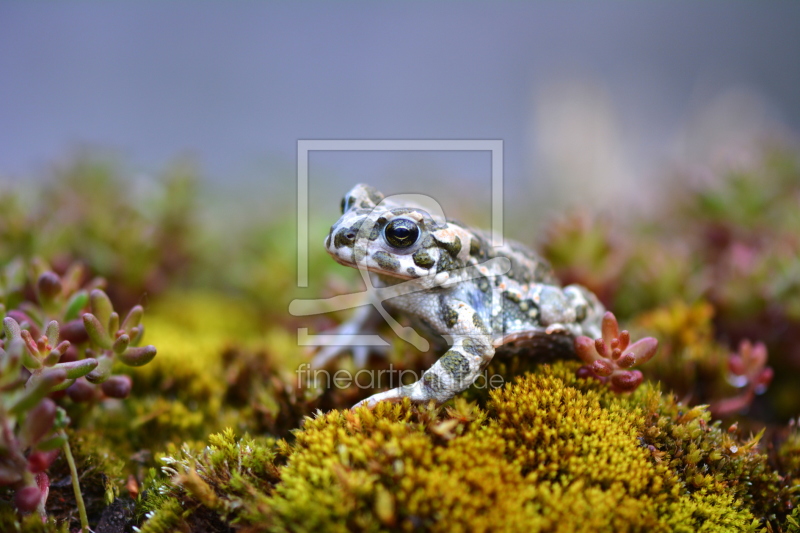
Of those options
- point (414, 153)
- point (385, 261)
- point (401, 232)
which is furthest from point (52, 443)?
point (414, 153)

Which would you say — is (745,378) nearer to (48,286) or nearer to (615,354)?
(615,354)

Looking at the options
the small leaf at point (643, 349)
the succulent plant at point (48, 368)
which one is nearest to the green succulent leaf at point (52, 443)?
the succulent plant at point (48, 368)

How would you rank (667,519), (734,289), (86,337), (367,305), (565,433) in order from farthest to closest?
(734,289), (367,305), (86,337), (565,433), (667,519)

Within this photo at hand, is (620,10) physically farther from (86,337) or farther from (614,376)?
(86,337)

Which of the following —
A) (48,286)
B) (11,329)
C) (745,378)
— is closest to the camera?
(11,329)

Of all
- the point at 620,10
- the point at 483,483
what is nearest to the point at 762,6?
the point at 620,10

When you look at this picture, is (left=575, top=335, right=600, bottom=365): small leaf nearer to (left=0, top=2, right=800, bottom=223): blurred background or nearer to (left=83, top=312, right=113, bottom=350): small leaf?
(left=83, top=312, right=113, bottom=350): small leaf

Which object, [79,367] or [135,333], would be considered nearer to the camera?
[79,367]
